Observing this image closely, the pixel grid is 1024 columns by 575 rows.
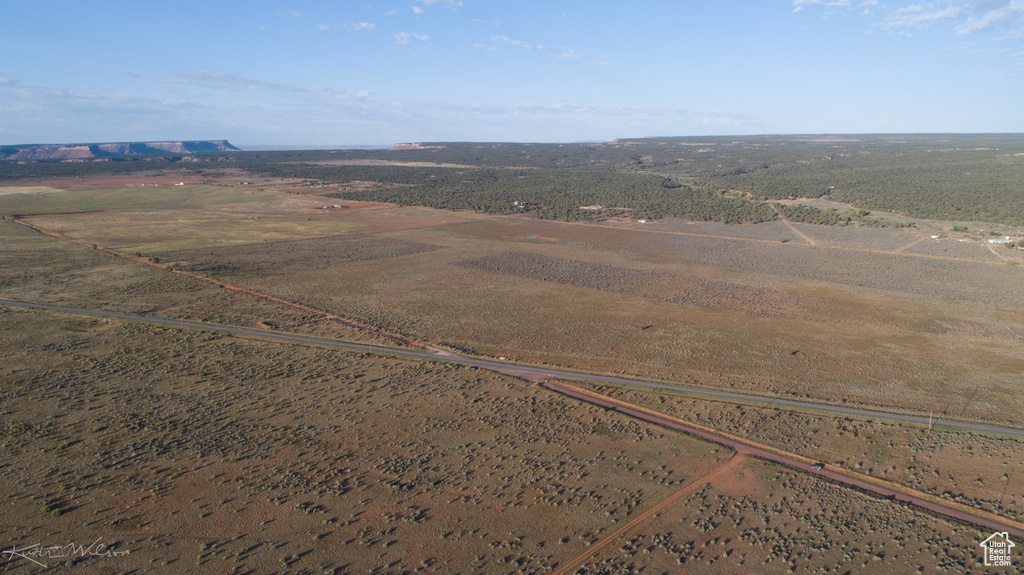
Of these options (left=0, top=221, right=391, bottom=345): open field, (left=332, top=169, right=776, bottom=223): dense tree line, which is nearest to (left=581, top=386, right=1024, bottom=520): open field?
(left=0, top=221, right=391, bottom=345): open field

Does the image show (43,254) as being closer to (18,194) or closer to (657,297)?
(657,297)

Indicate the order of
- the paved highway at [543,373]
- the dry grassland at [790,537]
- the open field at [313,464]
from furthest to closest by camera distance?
the paved highway at [543,373]
the open field at [313,464]
the dry grassland at [790,537]

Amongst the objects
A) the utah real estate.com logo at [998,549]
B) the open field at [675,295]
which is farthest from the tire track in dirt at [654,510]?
the open field at [675,295]

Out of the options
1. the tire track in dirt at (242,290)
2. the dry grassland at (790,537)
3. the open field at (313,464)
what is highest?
the tire track in dirt at (242,290)

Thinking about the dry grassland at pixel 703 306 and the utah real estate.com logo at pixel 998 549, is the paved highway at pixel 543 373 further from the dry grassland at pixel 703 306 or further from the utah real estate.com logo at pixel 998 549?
the utah real estate.com logo at pixel 998 549

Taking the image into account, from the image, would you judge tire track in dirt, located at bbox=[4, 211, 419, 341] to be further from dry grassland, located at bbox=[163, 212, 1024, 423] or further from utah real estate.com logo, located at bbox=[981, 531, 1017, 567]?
utah real estate.com logo, located at bbox=[981, 531, 1017, 567]

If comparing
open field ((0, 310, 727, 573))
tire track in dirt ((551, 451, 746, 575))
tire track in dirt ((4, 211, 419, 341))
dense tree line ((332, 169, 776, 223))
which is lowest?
tire track in dirt ((551, 451, 746, 575))
